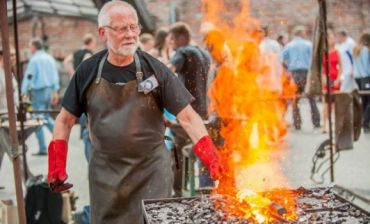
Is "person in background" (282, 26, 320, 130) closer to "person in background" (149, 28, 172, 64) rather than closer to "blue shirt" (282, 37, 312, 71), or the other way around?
"blue shirt" (282, 37, 312, 71)

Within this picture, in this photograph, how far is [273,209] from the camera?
2963 mm

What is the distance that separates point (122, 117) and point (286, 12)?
13.7 metres

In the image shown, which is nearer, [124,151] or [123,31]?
[123,31]

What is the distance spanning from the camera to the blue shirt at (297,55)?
10.7 m

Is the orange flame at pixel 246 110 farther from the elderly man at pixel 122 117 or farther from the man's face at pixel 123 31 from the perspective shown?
the man's face at pixel 123 31

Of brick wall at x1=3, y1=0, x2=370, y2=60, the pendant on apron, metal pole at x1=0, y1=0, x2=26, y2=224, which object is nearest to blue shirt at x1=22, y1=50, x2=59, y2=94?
brick wall at x1=3, y1=0, x2=370, y2=60

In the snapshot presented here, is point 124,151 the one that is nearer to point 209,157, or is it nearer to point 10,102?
point 209,157

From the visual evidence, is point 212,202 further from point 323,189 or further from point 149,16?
point 149,16

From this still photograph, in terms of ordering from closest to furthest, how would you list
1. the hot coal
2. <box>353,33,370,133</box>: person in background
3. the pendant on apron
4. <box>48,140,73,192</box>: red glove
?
the hot coal < <box>48,140,73,192</box>: red glove < the pendant on apron < <box>353,33,370,133</box>: person in background

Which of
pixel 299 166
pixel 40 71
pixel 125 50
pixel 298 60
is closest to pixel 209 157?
pixel 125 50

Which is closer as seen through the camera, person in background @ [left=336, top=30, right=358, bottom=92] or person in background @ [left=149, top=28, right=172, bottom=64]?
person in background @ [left=149, top=28, right=172, bottom=64]

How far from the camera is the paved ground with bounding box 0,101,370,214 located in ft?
23.6

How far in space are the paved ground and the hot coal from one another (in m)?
3.40

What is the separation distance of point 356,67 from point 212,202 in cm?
811
